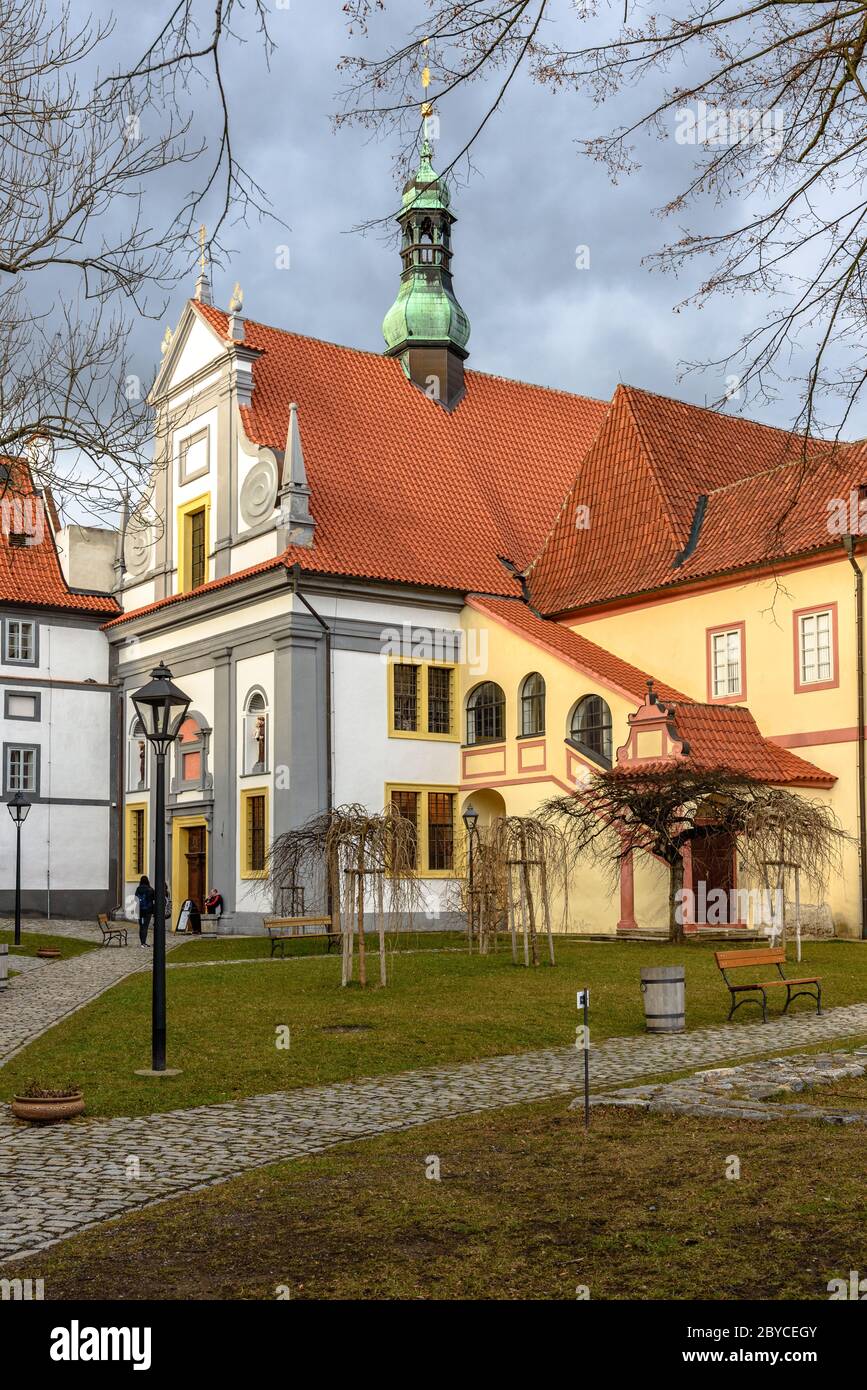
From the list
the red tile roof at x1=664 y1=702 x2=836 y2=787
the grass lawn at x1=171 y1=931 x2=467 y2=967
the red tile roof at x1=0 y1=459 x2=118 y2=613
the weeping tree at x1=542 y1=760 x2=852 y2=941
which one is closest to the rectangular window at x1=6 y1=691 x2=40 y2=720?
the red tile roof at x1=0 y1=459 x2=118 y2=613

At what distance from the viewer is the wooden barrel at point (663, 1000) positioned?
1566 cm

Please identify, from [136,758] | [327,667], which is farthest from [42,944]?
[136,758]

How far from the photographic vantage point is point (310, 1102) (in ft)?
39.0

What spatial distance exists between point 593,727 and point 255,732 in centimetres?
854

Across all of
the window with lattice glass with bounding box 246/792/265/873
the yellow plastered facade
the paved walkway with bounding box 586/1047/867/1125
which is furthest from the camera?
the window with lattice glass with bounding box 246/792/265/873

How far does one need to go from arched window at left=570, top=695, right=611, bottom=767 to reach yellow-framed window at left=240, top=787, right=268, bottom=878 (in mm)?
7687

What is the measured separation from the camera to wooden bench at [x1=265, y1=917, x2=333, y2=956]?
26609mm

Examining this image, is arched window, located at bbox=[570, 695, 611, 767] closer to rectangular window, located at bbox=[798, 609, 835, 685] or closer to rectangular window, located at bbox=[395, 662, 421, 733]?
rectangular window, located at bbox=[798, 609, 835, 685]

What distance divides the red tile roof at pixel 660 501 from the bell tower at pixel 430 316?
20.6ft

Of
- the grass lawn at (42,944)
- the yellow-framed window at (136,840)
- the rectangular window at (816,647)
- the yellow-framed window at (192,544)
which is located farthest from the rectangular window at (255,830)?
the rectangular window at (816,647)
